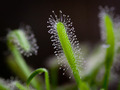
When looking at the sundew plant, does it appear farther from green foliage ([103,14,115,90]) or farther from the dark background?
the dark background

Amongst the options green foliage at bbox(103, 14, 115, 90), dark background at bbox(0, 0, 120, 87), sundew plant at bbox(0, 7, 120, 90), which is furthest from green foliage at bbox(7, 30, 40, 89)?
dark background at bbox(0, 0, 120, 87)

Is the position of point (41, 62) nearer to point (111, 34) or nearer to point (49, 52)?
point (49, 52)

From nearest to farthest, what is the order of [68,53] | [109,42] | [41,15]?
[68,53] → [109,42] → [41,15]

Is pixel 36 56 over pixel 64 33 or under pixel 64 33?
under

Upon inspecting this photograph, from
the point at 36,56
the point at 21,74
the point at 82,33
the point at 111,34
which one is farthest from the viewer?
Answer: the point at 82,33

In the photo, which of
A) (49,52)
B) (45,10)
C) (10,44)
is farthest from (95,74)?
(45,10)

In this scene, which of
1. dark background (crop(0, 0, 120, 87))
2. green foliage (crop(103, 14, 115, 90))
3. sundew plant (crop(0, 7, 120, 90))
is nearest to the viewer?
sundew plant (crop(0, 7, 120, 90))

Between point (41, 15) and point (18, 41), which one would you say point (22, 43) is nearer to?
point (18, 41)

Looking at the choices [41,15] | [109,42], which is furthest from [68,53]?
[41,15]

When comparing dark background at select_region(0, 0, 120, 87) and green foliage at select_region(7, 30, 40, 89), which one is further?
dark background at select_region(0, 0, 120, 87)

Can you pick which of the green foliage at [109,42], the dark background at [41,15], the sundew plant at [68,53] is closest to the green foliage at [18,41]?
the sundew plant at [68,53]

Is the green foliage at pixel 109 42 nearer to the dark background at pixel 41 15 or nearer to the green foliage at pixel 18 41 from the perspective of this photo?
the green foliage at pixel 18 41
